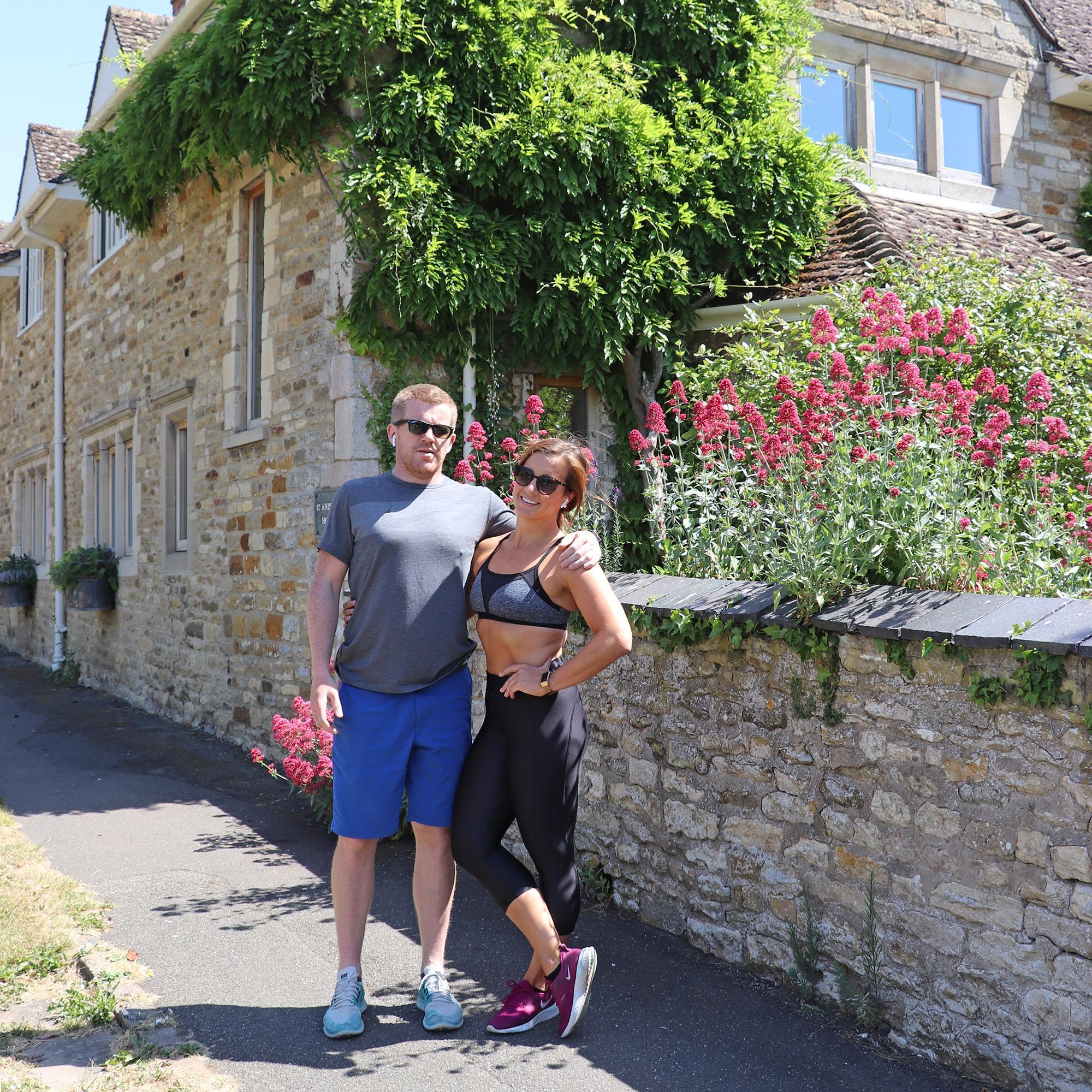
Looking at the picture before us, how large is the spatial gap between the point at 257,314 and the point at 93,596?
15.5 feet

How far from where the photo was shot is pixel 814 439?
4137 mm

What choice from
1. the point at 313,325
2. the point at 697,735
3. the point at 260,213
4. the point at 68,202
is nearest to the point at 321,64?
the point at 313,325

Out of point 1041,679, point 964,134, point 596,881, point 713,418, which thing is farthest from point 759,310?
point 1041,679

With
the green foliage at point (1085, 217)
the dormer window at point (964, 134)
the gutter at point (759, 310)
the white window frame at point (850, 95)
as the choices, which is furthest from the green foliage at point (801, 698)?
the green foliage at point (1085, 217)

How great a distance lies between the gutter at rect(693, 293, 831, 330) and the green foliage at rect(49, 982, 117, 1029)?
562 cm

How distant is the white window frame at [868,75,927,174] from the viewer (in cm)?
1027

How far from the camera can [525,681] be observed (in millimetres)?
3234

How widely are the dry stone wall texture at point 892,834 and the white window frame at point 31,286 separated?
14549 mm

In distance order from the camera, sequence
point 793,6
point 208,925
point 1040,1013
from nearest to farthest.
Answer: point 1040,1013 < point 208,925 < point 793,6

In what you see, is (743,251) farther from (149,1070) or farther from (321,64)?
(149,1070)

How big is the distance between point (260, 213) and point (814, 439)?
6.48m

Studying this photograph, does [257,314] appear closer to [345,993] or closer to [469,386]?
[469,386]

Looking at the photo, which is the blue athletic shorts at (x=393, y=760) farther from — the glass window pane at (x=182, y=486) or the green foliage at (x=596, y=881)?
the glass window pane at (x=182, y=486)

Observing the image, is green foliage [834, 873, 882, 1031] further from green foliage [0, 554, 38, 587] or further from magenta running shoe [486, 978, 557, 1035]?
green foliage [0, 554, 38, 587]
